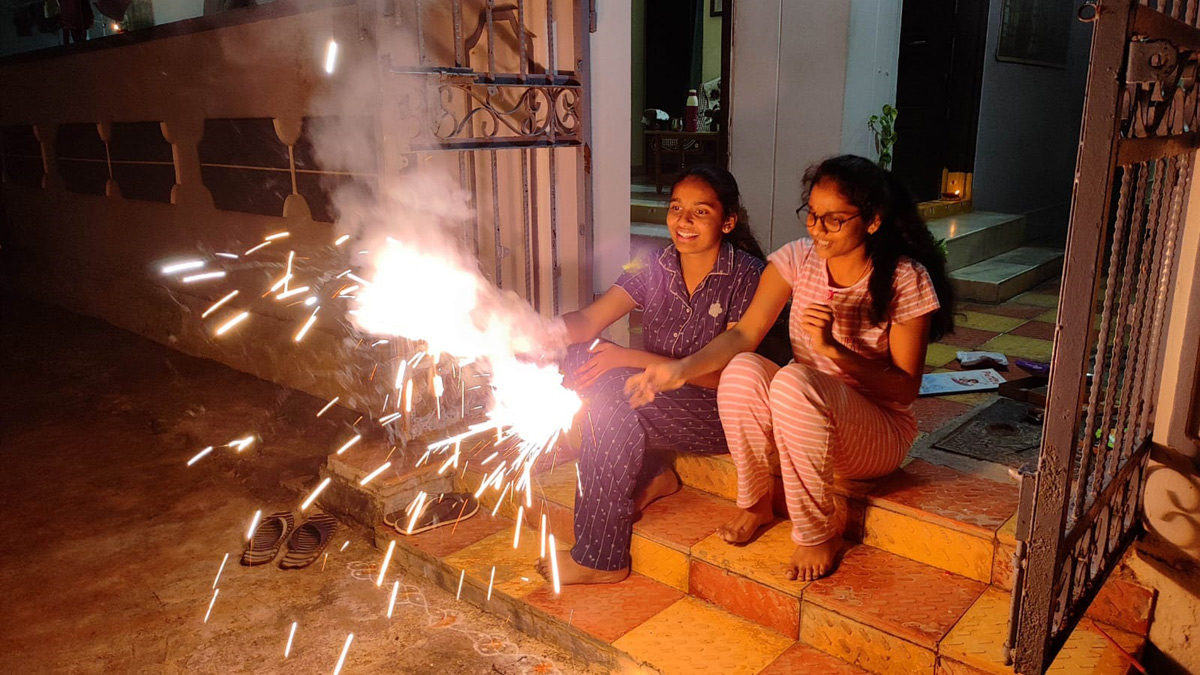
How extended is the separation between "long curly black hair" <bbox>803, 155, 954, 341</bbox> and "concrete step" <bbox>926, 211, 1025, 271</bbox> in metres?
4.11

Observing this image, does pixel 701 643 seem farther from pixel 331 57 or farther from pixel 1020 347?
pixel 331 57

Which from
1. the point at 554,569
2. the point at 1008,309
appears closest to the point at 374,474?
the point at 554,569

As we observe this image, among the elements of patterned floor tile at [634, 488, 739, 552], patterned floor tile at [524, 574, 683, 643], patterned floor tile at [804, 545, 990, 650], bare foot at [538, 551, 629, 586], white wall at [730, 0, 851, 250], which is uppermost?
white wall at [730, 0, 851, 250]

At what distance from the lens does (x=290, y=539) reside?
4324mm

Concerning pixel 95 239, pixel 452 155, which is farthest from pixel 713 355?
pixel 95 239

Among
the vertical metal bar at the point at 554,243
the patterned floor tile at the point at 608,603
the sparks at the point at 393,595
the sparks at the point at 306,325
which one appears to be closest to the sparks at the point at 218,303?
the sparks at the point at 306,325

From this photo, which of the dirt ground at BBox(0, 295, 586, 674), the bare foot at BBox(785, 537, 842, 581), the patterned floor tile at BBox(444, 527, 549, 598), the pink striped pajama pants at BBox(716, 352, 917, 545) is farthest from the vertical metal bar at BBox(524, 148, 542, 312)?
the bare foot at BBox(785, 537, 842, 581)

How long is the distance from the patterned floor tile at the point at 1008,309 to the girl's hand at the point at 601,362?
4037 millimetres

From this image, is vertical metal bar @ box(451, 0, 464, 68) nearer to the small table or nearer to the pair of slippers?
the pair of slippers

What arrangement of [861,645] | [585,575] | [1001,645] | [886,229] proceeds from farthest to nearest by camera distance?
[585,575], [886,229], [861,645], [1001,645]

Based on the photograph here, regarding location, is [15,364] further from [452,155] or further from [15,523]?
[452,155]

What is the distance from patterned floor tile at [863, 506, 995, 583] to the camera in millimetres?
3125

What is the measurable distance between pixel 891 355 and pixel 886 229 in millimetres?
494

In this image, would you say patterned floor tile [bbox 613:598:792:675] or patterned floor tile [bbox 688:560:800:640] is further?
patterned floor tile [bbox 688:560:800:640]
